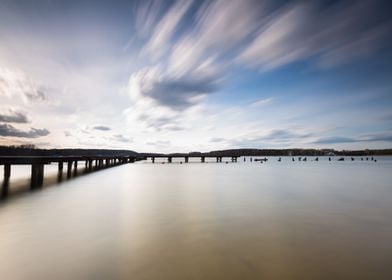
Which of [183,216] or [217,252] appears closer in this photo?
[217,252]

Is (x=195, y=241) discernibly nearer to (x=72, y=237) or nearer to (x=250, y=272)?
(x=250, y=272)

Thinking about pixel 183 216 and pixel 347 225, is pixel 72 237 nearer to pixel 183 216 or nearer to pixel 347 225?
pixel 183 216

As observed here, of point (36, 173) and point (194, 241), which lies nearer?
point (194, 241)

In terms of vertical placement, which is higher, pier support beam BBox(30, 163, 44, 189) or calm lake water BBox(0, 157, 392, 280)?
pier support beam BBox(30, 163, 44, 189)

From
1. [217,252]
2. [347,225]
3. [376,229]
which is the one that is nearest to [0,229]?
[217,252]

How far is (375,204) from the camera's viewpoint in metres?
12.1

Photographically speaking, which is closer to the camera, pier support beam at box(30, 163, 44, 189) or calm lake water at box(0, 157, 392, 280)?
calm lake water at box(0, 157, 392, 280)

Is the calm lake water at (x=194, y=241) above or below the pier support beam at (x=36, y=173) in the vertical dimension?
below

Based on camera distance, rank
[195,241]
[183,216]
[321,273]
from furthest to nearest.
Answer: [183,216]
[195,241]
[321,273]

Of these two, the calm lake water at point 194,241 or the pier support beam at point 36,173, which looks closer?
the calm lake water at point 194,241

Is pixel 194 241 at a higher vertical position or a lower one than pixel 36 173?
lower

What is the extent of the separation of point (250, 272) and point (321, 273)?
4.76ft

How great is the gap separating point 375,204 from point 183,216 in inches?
441

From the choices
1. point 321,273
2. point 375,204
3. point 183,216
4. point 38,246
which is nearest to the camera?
point 321,273
